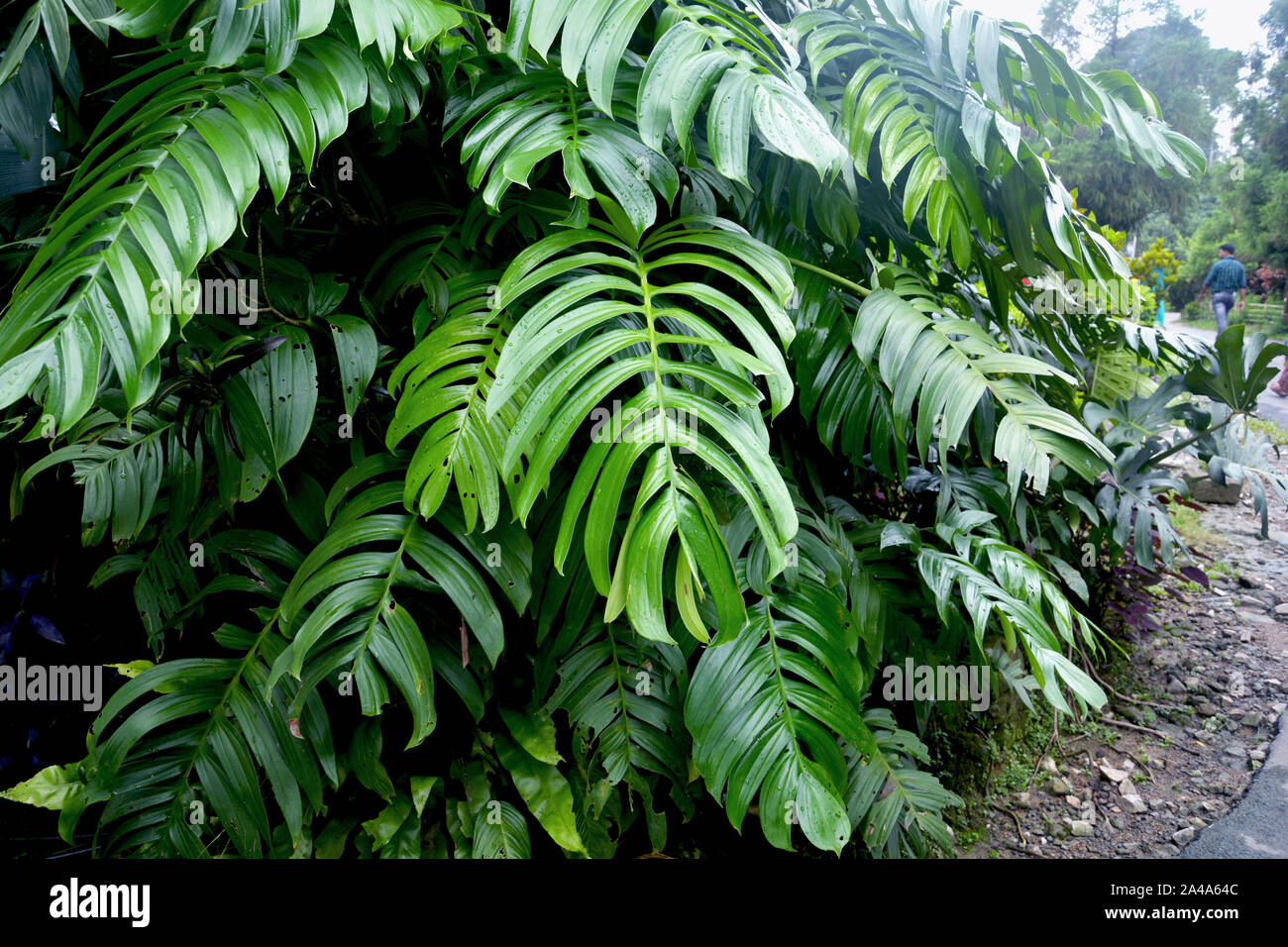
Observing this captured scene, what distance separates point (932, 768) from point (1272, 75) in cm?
201

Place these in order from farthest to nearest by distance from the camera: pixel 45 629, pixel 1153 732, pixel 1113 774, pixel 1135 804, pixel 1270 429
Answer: pixel 1270 429 → pixel 1153 732 → pixel 1113 774 → pixel 1135 804 → pixel 45 629

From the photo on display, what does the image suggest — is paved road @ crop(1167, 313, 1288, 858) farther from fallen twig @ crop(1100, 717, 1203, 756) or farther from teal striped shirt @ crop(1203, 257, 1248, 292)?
teal striped shirt @ crop(1203, 257, 1248, 292)

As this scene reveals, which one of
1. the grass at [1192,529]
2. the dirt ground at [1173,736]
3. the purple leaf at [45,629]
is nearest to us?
the purple leaf at [45,629]

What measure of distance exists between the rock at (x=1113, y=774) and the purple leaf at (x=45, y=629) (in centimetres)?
243

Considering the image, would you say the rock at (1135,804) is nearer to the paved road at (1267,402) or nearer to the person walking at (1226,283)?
the paved road at (1267,402)

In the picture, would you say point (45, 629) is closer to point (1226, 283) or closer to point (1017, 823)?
point (1017, 823)

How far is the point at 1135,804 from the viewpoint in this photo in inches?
69.7

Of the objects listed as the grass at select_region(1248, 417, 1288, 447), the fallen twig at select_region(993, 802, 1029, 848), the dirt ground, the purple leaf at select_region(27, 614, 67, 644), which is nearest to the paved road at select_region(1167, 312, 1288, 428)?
the grass at select_region(1248, 417, 1288, 447)

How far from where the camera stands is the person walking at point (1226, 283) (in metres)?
2.19

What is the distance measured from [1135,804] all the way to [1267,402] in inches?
45.2

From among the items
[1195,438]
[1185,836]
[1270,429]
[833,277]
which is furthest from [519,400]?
[1270,429]

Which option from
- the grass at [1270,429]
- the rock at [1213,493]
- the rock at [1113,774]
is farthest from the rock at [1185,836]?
the rock at [1213,493]

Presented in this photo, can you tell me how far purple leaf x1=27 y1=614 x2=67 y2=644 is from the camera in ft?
5.04
